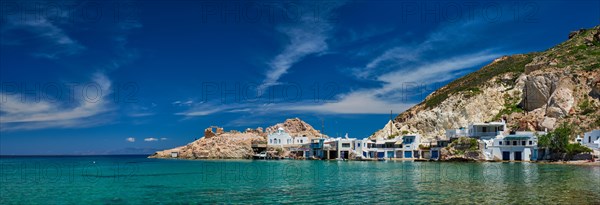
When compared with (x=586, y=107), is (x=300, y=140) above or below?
below

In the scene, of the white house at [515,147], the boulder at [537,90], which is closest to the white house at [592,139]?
the white house at [515,147]

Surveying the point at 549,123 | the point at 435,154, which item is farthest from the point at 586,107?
the point at 435,154

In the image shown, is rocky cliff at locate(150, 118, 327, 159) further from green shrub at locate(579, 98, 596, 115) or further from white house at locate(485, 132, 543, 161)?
green shrub at locate(579, 98, 596, 115)

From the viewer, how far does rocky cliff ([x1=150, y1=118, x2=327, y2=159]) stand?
11238cm

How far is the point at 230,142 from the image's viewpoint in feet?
379

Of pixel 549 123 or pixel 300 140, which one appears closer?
pixel 549 123

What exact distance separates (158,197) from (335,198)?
10.9m

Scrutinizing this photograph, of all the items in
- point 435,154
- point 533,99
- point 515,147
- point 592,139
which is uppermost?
point 533,99

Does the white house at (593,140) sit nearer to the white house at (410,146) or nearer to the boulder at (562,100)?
the boulder at (562,100)

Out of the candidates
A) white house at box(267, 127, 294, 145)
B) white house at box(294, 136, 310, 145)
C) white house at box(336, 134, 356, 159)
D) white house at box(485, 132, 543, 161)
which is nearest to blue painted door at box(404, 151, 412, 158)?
white house at box(336, 134, 356, 159)

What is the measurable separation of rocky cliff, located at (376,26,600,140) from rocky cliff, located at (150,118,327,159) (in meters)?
32.3

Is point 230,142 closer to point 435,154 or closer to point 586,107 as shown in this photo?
point 435,154

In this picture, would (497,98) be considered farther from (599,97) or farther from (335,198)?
(335,198)

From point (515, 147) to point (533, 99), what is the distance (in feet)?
60.1
